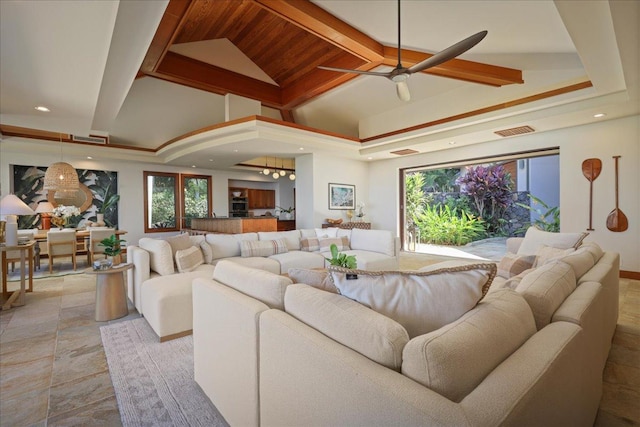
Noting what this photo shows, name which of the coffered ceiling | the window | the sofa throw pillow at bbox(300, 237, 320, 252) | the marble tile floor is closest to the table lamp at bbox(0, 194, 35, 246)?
the marble tile floor

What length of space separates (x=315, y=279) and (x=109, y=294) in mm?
2784

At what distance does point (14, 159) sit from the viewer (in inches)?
249

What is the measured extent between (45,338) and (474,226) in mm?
8883

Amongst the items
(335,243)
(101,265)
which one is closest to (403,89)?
(335,243)

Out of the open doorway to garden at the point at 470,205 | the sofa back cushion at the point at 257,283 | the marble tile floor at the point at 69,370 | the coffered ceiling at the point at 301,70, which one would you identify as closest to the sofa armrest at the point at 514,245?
the marble tile floor at the point at 69,370

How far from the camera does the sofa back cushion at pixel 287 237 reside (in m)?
4.60

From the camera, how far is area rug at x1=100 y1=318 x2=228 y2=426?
1.60m

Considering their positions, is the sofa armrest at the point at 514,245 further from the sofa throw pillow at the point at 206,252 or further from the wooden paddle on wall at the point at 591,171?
the sofa throw pillow at the point at 206,252

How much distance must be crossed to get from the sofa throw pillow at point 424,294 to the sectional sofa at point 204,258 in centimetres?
213

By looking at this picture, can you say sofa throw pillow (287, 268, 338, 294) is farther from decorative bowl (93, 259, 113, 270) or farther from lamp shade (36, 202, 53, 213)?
lamp shade (36, 202, 53, 213)

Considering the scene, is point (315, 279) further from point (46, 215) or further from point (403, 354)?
point (46, 215)

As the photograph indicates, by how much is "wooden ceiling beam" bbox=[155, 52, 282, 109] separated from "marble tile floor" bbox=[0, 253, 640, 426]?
445 centimetres

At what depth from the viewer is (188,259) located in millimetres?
3297

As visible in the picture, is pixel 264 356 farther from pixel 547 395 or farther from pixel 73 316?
pixel 73 316
